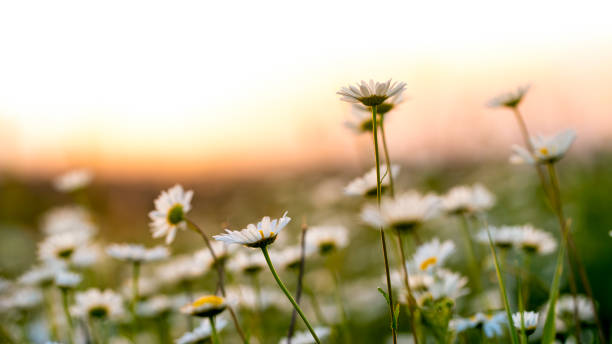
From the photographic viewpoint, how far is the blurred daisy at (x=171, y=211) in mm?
1234

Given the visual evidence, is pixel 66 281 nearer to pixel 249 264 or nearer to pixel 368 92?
pixel 249 264

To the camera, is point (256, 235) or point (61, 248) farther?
point (61, 248)

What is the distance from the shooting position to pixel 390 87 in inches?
38.2

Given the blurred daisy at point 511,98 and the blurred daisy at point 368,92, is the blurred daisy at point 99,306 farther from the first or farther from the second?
the blurred daisy at point 511,98

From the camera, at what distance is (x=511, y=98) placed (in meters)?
1.37

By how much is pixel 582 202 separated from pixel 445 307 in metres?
3.35

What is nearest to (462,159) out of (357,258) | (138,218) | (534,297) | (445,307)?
(357,258)

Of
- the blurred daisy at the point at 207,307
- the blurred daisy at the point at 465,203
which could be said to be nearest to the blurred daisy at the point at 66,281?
the blurred daisy at the point at 207,307

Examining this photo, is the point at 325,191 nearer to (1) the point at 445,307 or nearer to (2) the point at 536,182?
(2) the point at 536,182

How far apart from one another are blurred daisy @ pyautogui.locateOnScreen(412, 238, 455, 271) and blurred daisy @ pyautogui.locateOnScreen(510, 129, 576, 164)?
258mm

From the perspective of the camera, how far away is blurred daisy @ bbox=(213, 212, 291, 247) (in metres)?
0.91

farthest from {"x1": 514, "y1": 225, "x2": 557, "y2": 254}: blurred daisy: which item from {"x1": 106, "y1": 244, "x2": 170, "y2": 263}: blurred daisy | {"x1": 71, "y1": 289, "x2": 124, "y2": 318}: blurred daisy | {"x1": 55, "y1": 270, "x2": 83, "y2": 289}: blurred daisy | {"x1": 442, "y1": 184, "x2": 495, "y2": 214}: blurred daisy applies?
{"x1": 55, "y1": 270, "x2": 83, "y2": 289}: blurred daisy

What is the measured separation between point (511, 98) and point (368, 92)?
23.8 inches

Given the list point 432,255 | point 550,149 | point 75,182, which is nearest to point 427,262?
point 432,255
